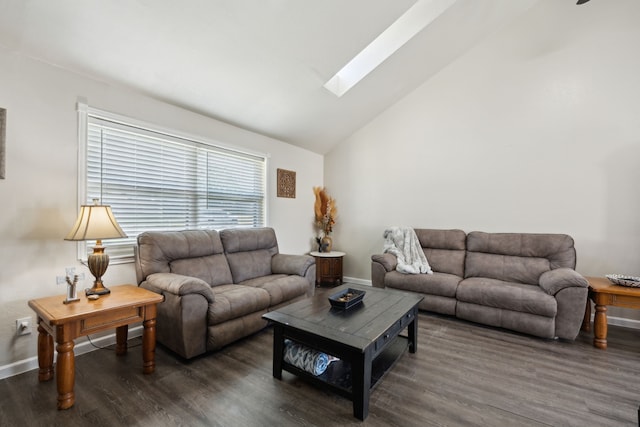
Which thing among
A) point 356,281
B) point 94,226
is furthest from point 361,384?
point 356,281

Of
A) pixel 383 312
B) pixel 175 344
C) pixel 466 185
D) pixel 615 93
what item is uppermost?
pixel 615 93

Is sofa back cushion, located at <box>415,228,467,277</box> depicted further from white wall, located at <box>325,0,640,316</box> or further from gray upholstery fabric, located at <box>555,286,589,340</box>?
gray upholstery fabric, located at <box>555,286,589,340</box>

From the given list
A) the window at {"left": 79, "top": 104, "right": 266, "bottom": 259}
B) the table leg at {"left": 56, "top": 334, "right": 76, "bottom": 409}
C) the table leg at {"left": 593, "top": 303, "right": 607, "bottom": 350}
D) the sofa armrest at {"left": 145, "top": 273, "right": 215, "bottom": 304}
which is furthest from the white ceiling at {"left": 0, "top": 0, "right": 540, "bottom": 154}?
the table leg at {"left": 593, "top": 303, "right": 607, "bottom": 350}

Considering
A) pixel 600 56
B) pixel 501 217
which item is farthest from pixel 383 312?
pixel 600 56

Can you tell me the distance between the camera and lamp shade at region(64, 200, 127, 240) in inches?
77.7

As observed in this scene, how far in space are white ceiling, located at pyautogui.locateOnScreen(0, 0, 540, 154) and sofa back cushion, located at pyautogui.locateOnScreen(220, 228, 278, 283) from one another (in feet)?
4.81

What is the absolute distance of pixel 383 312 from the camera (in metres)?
2.05

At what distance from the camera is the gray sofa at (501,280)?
8.41ft

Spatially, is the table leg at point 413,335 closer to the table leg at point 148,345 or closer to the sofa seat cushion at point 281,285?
the sofa seat cushion at point 281,285

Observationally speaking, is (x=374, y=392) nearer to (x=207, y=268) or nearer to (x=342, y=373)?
(x=342, y=373)

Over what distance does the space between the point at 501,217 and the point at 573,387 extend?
218cm

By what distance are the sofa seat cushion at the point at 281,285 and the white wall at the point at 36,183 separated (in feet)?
4.19

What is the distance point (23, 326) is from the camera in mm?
2057

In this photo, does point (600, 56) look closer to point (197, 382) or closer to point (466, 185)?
point (466, 185)
